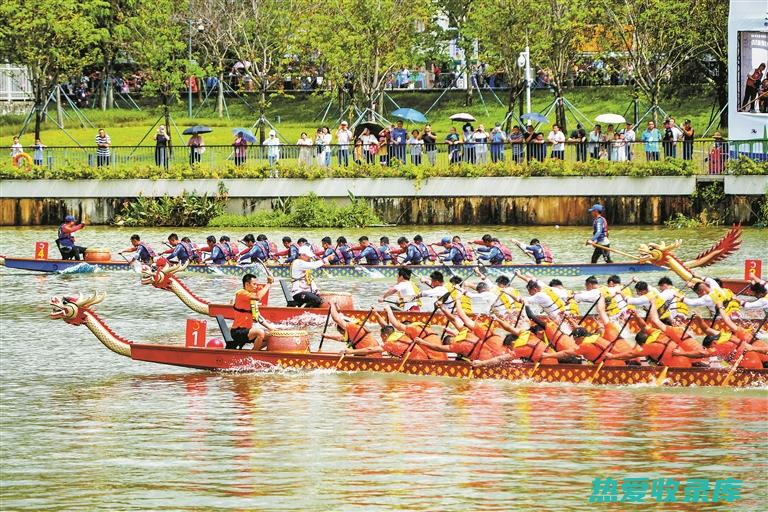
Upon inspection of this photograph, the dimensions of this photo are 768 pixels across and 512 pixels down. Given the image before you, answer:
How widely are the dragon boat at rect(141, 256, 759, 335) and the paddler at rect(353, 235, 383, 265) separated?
6.01 m

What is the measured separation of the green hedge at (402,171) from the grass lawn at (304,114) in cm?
980

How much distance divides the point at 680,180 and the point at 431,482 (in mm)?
31913

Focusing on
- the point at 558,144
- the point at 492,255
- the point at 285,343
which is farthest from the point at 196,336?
the point at 558,144

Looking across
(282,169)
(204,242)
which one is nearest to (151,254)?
(204,242)

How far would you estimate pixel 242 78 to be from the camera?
76.1 meters

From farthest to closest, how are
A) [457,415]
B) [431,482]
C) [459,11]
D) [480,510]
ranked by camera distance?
1. [459,11]
2. [457,415]
3. [431,482]
4. [480,510]

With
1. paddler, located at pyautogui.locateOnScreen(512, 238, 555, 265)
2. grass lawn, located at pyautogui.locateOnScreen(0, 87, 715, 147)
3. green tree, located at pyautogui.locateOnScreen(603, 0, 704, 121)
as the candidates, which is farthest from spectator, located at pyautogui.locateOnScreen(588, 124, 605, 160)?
paddler, located at pyautogui.locateOnScreen(512, 238, 555, 265)

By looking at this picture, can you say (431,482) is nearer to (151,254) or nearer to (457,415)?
(457,415)

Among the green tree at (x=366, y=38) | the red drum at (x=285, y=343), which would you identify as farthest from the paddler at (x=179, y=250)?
the green tree at (x=366, y=38)

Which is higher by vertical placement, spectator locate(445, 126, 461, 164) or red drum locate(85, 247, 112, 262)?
spectator locate(445, 126, 461, 164)

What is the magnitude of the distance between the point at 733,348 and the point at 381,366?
584cm

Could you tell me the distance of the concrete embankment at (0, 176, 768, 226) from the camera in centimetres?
5069

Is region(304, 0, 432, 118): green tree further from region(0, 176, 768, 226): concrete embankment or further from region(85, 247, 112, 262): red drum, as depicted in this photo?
region(85, 247, 112, 262): red drum

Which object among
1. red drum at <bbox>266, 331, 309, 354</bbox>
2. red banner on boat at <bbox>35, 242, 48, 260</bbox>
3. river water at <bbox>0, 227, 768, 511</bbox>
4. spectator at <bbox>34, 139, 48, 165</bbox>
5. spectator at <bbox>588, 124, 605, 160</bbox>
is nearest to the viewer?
river water at <bbox>0, 227, 768, 511</bbox>
